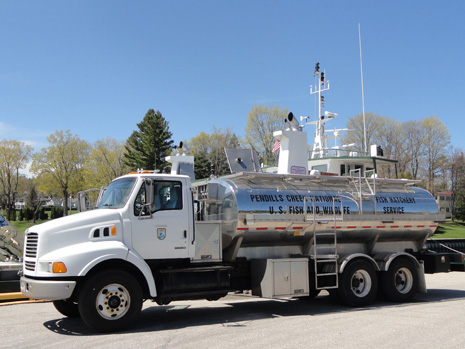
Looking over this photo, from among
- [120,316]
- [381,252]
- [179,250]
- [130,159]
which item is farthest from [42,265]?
[130,159]

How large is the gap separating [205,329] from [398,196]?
6639 mm

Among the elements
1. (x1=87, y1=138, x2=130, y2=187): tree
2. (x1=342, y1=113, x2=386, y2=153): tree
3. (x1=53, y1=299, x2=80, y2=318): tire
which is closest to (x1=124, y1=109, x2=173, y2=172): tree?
(x1=87, y1=138, x2=130, y2=187): tree

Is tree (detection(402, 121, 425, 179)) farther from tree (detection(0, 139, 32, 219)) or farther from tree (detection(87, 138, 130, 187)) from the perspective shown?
tree (detection(0, 139, 32, 219))

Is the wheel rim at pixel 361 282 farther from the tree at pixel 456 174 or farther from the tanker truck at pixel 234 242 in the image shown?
the tree at pixel 456 174

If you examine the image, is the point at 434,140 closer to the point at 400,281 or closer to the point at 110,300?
the point at 400,281

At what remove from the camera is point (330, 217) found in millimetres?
11008

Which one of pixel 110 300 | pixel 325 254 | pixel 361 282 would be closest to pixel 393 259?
pixel 361 282

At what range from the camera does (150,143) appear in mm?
55750

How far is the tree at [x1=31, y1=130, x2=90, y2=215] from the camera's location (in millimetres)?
58031

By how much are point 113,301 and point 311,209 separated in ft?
16.1

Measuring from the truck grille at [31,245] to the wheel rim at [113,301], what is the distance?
138cm

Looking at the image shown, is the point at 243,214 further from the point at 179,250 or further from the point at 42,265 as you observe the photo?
the point at 42,265

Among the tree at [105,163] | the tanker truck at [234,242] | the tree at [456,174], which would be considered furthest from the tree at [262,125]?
the tanker truck at [234,242]

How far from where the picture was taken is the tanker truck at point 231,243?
8.10 metres
